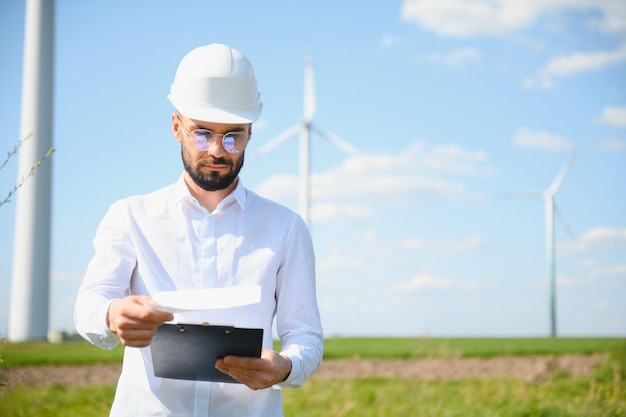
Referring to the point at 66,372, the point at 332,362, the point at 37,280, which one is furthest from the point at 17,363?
the point at 332,362

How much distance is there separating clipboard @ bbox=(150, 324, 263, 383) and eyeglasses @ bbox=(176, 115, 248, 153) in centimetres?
75

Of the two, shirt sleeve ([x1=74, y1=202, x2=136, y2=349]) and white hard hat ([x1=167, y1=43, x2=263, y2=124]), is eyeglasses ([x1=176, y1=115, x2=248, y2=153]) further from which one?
shirt sleeve ([x1=74, y1=202, x2=136, y2=349])

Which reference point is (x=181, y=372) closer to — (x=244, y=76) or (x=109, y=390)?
(x=244, y=76)

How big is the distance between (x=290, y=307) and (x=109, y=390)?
26.0ft

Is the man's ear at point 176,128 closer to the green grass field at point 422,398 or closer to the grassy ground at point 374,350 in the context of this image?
the green grass field at point 422,398

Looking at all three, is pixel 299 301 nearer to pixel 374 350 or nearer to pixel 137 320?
pixel 137 320

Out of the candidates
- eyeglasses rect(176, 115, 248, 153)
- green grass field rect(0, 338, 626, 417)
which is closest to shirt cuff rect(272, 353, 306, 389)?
eyeglasses rect(176, 115, 248, 153)

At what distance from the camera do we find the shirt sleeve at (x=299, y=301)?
2.90 m

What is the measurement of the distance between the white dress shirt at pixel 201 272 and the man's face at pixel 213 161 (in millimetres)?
77

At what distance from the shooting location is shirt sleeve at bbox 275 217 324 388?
9.53 ft

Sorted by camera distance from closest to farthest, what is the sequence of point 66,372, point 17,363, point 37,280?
point 66,372 < point 17,363 < point 37,280

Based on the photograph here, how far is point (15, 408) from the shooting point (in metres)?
8.75

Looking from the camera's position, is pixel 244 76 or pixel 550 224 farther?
pixel 550 224

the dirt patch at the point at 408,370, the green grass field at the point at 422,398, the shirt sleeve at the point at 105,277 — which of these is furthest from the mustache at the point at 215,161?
the dirt patch at the point at 408,370
